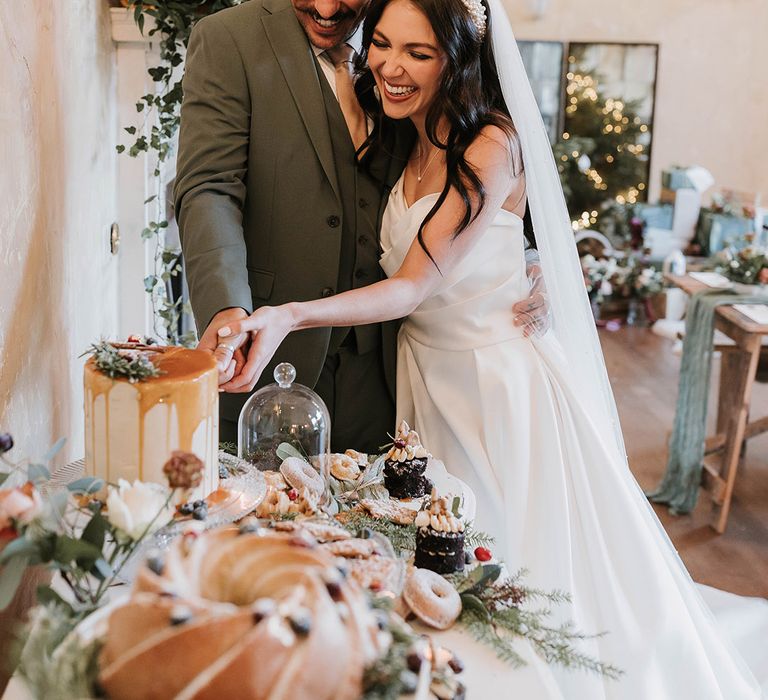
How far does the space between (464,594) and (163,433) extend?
0.44 m

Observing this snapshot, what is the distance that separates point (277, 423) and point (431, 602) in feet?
1.90

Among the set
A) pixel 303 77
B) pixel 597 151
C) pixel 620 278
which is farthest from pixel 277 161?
pixel 597 151

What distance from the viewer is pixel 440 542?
134cm

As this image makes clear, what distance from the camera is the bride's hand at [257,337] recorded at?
1603mm

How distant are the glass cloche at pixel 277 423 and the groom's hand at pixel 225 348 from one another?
3.9 inches

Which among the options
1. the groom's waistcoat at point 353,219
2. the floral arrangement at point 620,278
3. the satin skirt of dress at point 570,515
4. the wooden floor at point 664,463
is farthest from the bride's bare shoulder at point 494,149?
the floral arrangement at point 620,278

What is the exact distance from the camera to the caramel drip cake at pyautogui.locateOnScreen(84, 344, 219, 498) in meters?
1.19

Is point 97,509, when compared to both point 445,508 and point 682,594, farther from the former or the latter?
point 682,594

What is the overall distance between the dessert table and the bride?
1.89 metres

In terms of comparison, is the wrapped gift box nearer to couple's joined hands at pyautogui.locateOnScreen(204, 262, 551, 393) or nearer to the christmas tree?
the christmas tree

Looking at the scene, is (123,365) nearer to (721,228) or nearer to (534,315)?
(534,315)

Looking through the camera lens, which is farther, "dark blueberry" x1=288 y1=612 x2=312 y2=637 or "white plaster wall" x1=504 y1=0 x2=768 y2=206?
"white plaster wall" x1=504 y1=0 x2=768 y2=206

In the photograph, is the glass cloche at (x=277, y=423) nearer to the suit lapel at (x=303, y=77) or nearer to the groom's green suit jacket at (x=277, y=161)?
the groom's green suit jacket at (x=277, y=161)

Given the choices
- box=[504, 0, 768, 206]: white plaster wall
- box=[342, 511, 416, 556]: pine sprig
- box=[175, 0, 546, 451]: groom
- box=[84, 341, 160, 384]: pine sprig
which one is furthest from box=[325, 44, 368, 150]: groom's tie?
box=[504, 0, 768, 206]: white plaster wall
